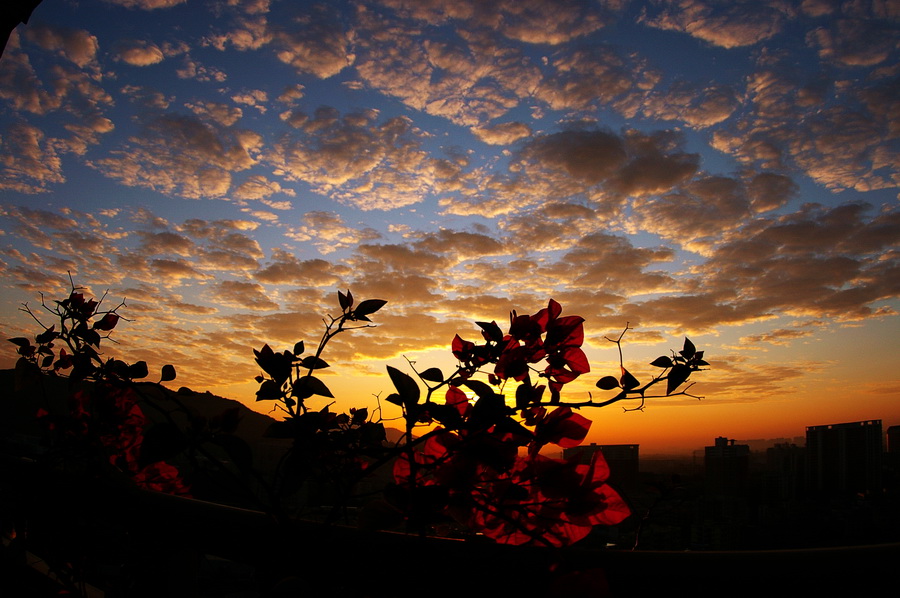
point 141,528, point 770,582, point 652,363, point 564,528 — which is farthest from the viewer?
point 652,363

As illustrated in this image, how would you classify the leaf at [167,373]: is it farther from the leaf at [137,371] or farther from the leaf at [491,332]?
the leaf at [491,332]

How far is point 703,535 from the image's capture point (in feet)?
6.99

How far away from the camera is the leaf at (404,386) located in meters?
0.57

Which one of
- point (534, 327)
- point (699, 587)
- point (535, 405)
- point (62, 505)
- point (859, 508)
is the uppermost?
point (534, 327)

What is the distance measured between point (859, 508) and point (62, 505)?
398 cm

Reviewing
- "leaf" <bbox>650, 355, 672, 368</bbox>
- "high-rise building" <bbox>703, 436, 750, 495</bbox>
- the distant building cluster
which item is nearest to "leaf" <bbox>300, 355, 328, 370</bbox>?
the distant building cluster

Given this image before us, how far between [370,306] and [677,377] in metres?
0.53

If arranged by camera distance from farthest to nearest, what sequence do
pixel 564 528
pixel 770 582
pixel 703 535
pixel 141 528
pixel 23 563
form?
pixel 703 535 < pixel 23 563 < pixel 141 528 < pixel 564 528 < pixel 770 582

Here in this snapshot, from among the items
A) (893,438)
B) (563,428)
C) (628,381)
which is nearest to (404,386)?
(563,428)

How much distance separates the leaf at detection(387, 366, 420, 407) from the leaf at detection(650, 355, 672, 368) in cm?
49

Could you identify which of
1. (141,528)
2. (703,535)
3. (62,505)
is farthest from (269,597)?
(703,535)

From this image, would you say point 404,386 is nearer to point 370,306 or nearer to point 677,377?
point 370,306

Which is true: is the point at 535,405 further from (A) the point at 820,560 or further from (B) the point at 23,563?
(B) the point at 23,563

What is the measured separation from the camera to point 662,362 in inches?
33.7
